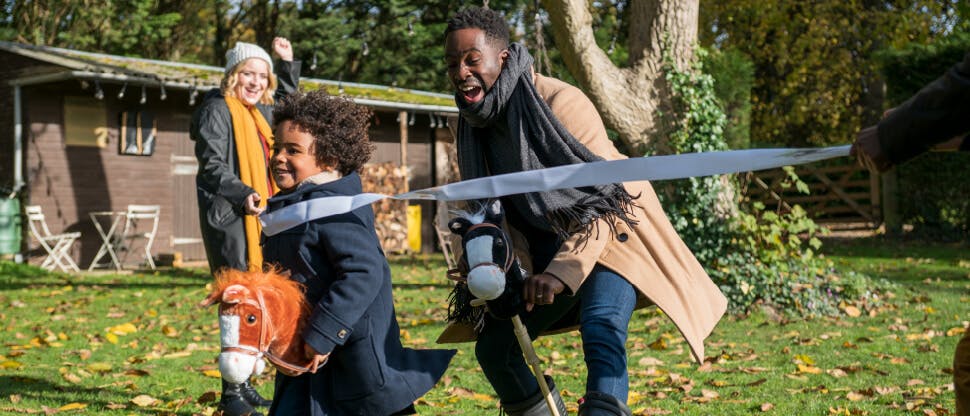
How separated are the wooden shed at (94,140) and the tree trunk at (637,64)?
6316 mm

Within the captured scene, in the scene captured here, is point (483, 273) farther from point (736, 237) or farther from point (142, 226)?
point (142, 226)

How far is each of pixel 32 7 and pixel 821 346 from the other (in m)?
23.9

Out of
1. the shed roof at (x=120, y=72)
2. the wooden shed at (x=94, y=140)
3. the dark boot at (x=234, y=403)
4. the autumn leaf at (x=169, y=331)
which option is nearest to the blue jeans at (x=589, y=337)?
the dark boot at (x=234, y=403)

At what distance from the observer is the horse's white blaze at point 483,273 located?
2992mm

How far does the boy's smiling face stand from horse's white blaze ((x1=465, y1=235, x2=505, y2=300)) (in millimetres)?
741

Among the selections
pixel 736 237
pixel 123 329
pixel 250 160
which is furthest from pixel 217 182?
pixel 736 237

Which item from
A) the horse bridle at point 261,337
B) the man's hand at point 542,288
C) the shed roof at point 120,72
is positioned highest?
the shed roof at point 120,72

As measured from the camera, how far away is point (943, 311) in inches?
353

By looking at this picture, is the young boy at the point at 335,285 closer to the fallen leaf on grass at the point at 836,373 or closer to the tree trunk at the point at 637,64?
the fallen leaf on grass at the point at 836,373

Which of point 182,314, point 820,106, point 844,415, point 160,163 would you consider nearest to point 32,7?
point 160,163

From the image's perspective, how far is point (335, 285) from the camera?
3.18 m

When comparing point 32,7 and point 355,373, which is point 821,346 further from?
point 32,7

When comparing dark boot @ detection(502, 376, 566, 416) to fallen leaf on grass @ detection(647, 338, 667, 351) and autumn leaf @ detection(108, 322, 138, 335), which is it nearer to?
fallen leaf on grass @ detection(647, 338, 667, 351)

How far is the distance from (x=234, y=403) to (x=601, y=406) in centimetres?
240
